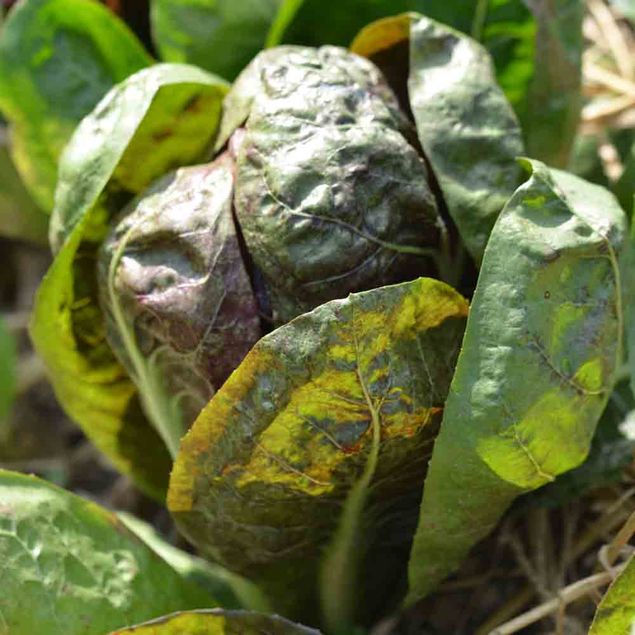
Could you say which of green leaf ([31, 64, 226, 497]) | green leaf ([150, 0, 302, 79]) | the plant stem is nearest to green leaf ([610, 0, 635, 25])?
green leaf ([150, 0, 302, 79])

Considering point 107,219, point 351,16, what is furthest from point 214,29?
point 107,219

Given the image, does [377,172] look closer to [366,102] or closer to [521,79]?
[366,102]

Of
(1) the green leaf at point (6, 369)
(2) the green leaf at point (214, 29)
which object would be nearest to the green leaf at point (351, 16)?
(2) the green leaf at point (214, 29)

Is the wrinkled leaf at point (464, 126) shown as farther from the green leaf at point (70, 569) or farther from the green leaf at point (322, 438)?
the green leaf at point (70, 569)

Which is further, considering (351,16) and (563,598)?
(351,16)

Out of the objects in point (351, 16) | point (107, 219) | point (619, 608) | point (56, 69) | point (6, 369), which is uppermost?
point (351, 16)

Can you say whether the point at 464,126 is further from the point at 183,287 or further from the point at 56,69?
the point at 56,69
